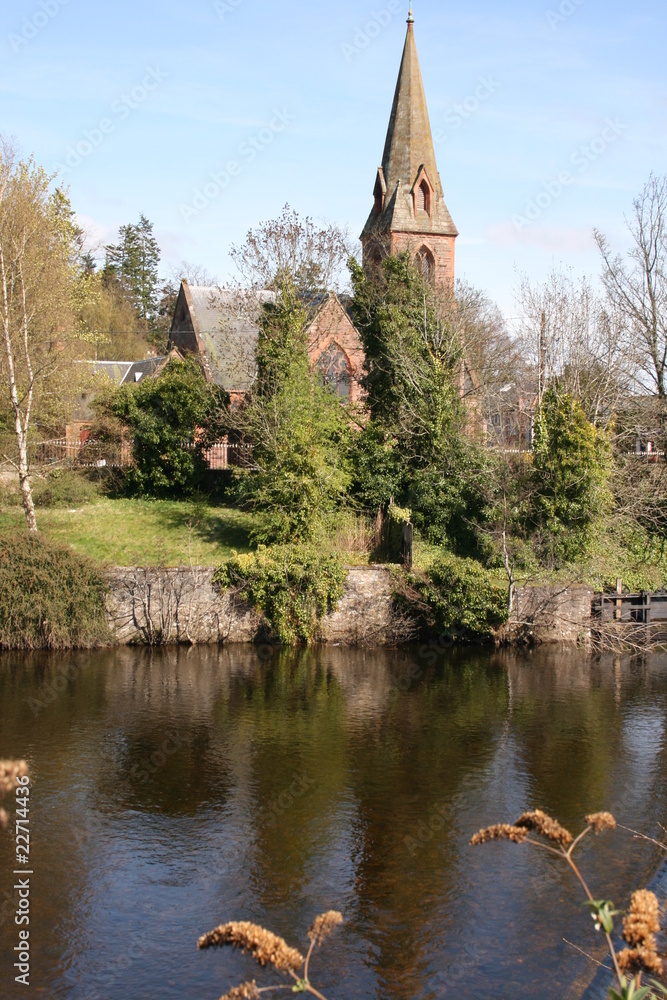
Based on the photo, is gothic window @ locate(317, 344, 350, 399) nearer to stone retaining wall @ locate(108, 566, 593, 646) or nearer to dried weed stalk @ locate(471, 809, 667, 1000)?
stone retaining wall @ locate(108, 566, 593, 646)

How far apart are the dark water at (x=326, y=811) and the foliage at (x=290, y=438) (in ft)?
15.8

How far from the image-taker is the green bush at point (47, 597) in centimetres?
2086

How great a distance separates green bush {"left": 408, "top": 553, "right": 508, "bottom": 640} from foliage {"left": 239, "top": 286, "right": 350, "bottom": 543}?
3.71 metres

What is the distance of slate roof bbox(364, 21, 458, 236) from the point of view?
1535 inches

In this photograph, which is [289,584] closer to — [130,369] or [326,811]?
[326,811]

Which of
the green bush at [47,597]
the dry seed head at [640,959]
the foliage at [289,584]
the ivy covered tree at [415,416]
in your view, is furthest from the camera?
the ivy covered tree at [415,416]

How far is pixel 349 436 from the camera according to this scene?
Answer: 26.8 metres

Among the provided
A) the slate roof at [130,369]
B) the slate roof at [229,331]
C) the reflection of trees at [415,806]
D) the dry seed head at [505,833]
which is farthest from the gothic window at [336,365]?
the dry seed head at [505,833]

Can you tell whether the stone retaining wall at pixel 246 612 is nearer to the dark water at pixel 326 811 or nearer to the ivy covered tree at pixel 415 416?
the dark water at pixel 326 811

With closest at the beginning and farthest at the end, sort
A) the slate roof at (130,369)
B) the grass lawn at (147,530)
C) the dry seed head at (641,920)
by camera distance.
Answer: the dry seed head at (641,920), the grass lawn at (147,530), the slate roof at (130,369)

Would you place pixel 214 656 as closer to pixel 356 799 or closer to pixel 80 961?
pixel 356 799

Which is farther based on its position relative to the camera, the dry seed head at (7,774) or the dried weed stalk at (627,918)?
the dry seed head at (7,774)

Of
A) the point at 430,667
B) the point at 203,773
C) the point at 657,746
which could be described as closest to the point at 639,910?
the point at 203,773

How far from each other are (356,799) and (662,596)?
Result: 1384cm
